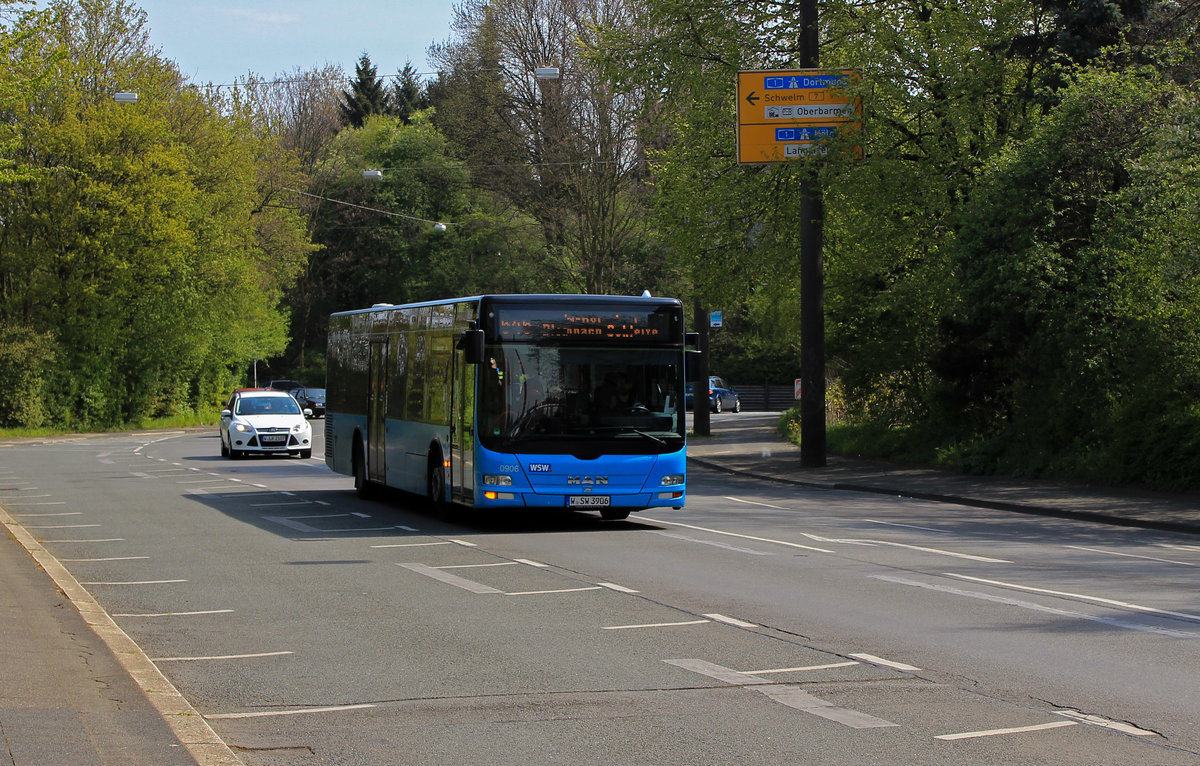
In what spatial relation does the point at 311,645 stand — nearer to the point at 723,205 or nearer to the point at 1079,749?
the point at 1079,749

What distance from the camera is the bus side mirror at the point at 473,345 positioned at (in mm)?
16000

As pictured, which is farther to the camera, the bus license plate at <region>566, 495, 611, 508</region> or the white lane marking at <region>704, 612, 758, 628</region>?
the bus license plate at <region>566, 495, 611, 508</region>

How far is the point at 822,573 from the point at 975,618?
2.72m

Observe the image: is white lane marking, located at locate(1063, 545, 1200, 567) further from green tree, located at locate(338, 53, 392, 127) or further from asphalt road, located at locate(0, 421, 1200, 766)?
green tree, located at locate(338, 53, 392, 127)

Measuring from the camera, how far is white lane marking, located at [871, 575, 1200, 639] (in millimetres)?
9422

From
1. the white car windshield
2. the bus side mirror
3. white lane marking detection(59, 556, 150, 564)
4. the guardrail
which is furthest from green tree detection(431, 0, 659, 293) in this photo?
white lane marking detection(59, 556, 150, 564)

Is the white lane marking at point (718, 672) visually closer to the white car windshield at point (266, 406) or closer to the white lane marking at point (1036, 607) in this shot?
the white lane marking at point (1036, 607)

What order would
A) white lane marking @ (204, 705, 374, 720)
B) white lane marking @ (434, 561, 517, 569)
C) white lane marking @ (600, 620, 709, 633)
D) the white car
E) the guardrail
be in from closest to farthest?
white lane marking @ (204, 705, 374, 720), white lane marking @ (600, 620, 709, 633), white lane marking @ (434, 561, 517, 569), the white car, the guardrail

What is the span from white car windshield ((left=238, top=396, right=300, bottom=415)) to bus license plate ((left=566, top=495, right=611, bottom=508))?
19.4m

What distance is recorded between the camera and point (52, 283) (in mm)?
49594

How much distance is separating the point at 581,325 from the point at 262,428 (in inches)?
722

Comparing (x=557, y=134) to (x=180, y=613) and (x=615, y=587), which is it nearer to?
(x=615, y=587)

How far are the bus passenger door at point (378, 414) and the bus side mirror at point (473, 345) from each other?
453 cm

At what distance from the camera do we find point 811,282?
2794 centimetres
